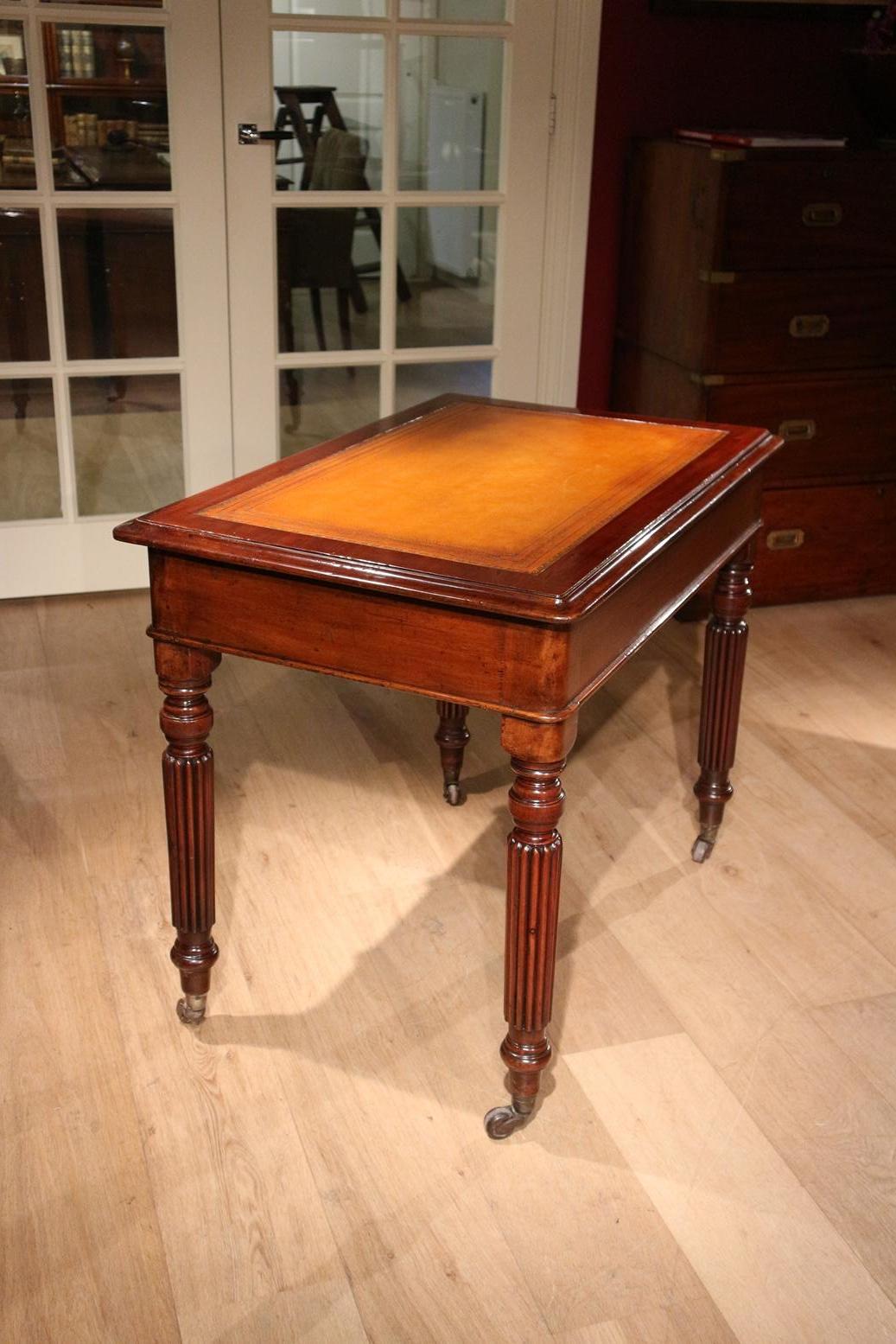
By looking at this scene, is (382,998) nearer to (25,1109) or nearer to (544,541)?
(25,1109)

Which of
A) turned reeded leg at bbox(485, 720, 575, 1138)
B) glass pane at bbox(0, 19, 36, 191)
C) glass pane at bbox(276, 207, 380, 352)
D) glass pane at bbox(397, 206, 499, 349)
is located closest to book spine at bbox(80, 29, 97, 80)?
glass pane at bbox(0, 19, 36, 191)

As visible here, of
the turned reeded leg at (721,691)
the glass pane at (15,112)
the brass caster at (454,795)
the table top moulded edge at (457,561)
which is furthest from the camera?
the glass pane at (15,112)

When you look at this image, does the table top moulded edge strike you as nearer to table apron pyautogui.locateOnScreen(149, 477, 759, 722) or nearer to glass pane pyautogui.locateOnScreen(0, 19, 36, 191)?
table apron pyautogui.locateOnScreen(149, 477, 759, 722)

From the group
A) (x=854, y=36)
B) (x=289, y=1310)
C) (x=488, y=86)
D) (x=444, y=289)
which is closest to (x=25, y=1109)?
(x=289, y=1310)

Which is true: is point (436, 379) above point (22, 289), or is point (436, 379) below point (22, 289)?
below

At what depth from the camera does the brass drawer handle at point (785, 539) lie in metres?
3.68

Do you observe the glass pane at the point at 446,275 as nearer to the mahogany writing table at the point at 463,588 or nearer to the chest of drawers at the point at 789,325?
the chest of drawers at the point at 789,325

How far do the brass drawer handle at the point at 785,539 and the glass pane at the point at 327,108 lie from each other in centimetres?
132

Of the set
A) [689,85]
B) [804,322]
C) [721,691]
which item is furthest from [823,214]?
[721,691]

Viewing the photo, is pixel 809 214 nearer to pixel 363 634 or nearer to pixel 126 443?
pixel 126 443

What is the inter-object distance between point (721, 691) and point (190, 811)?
98 centimetres

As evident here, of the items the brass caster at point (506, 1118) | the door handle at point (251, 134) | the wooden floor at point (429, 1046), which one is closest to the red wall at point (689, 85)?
the door handle at point (251, 134)

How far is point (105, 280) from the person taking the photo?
357 cm

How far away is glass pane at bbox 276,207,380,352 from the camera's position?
12.1 feet
